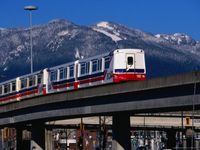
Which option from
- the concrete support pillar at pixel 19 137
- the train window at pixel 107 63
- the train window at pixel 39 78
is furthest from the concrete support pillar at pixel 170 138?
the train window at pixel 107 63

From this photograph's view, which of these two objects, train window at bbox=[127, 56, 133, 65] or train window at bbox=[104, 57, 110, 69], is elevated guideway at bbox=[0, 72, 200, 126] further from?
train window at bbox=[127, 56, 133, 65]

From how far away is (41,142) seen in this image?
101562 millimetres

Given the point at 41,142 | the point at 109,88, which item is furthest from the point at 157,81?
the point at 41,142

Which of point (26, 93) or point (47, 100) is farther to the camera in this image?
point (26, 93)

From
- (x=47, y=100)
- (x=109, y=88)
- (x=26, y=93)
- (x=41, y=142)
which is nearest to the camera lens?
(x=109, y=88)

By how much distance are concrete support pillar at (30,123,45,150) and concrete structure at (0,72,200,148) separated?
7.57 meters

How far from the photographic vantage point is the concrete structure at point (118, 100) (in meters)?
59.3

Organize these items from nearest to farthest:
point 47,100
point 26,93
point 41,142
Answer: point 47,100, point 26,93, point 41,142

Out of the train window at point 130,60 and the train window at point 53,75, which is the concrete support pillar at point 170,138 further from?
the train window at point 130,60

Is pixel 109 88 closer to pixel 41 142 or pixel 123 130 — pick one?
pixel 123 130

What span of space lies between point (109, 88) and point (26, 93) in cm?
2669

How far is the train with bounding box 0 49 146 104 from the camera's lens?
73938mm

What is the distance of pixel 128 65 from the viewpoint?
75.1 meters

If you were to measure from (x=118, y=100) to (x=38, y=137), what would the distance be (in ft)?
111
